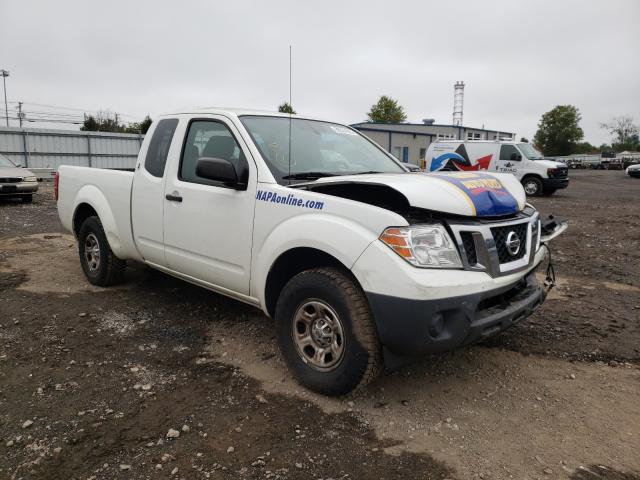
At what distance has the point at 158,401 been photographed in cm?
305

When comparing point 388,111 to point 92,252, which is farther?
point 388,111

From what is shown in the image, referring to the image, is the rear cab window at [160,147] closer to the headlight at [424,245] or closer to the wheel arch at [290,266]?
the wheel arch at [290,266]

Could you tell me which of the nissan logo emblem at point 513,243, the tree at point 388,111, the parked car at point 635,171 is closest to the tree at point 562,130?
the tree at point 388,111

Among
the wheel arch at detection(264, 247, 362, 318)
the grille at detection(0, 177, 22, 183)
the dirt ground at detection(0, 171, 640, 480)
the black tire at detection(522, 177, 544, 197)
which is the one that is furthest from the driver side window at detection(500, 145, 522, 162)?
the wheel arch at detection(264, 247, 362, 318)

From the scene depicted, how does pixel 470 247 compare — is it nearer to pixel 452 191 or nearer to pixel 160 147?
pixel 452 191

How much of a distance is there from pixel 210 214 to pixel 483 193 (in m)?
1.97

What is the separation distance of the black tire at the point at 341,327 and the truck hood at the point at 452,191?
572 millimetres

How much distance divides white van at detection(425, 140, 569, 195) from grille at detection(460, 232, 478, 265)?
16.2 metres

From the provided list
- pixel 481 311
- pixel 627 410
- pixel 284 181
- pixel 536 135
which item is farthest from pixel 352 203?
pixel 536 135

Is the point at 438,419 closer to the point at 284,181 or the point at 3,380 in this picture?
the point at 284,181

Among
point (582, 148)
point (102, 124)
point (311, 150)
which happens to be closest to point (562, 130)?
point (582, 148)

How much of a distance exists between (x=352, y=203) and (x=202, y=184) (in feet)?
4.97

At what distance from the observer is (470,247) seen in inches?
111

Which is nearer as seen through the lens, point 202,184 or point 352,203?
point 352,203
